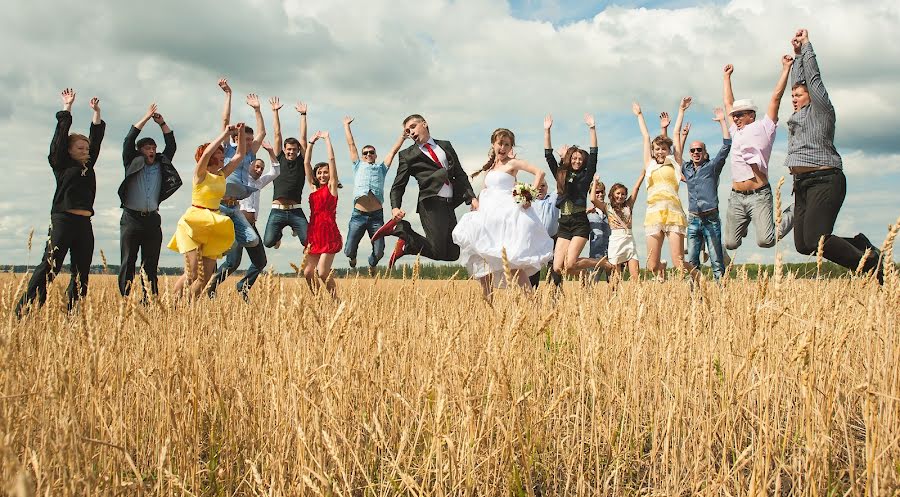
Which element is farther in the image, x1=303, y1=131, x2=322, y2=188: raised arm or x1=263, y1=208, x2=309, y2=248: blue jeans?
x1=263, y1=208, x2=309, y2=248: blue jeans

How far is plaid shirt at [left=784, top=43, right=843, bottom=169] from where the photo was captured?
5637mm

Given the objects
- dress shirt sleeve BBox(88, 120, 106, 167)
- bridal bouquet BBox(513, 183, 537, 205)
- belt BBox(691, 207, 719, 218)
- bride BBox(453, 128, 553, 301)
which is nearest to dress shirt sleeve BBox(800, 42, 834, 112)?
belt BBox(691, 207, 719, 218)

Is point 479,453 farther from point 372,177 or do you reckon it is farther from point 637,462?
point 372,177

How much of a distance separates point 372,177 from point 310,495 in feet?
26.4

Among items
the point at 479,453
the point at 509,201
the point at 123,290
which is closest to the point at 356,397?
the point at 479,453

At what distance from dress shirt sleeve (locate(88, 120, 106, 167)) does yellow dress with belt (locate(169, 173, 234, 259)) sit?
1.04 metres

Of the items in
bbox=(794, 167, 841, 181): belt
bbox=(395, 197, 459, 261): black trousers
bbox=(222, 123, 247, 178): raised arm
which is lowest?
bbox=(395, 197, 459, 261): black trousers

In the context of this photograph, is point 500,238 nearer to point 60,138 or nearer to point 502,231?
point 502,231

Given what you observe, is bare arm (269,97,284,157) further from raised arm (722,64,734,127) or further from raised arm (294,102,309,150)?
raised arm (722,64,734,127)

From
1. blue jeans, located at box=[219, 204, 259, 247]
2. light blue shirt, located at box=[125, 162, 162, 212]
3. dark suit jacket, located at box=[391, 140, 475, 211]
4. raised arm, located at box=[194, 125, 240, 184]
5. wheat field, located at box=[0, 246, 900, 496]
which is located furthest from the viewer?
blue jeans, located at box=[219, 204, 259, 247]

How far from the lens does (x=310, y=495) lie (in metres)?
1.91

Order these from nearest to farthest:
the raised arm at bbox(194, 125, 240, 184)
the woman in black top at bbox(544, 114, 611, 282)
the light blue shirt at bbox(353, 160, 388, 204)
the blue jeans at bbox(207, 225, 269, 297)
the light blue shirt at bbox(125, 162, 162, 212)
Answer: the raised arm at bbox(194, 125, 240, 184) → the light blue shirt at bbox(125, 162, 162, 212) → the blue jeans at bbox(207, 225, 269, 297) → the woman in black top at bbox(544, 114, 611, 282) → the light blue shirt at bbox(353, 160, 388, 204)

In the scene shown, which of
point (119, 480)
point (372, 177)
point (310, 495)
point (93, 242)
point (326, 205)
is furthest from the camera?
point (372, 177)

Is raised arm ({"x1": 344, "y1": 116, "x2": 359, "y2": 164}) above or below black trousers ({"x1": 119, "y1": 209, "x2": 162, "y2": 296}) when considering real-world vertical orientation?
above
